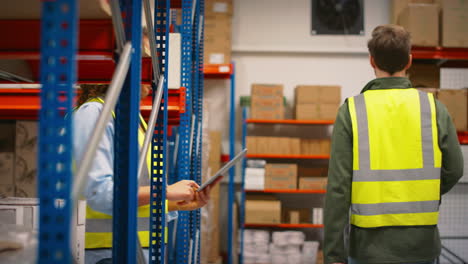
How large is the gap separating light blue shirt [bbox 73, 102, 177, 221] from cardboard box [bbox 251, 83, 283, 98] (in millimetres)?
3531

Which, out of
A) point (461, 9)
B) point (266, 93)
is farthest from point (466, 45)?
point (266, 93)

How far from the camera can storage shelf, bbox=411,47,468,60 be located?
3.80m

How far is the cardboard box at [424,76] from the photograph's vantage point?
12.8 ft

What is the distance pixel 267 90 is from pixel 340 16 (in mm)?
1698

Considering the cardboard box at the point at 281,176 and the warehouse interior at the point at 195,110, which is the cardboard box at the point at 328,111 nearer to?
the warehouse interior at the point at 195,110

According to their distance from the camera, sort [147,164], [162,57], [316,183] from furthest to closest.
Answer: [316,183]
[147,164]
[162,57]

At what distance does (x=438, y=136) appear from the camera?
62.6 inches

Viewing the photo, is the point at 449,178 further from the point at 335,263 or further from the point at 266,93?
the point at 266,93

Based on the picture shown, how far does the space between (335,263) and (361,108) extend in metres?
0.65

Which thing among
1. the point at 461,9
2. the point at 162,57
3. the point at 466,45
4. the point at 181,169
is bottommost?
the point at 181,169

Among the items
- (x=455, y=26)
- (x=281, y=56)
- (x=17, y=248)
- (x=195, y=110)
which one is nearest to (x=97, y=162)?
(x=17, y=248)

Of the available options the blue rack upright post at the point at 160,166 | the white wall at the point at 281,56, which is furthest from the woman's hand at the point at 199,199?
the white wall at the point at 281,56

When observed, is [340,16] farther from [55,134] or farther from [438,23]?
[55,134]

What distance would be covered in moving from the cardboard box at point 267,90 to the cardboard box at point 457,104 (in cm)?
178
